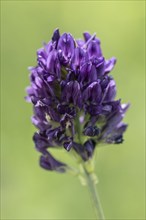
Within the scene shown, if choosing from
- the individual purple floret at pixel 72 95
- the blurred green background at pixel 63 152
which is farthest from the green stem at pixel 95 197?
the blurred green background at pixel 63 152

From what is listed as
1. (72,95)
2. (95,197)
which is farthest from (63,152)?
(72,95)

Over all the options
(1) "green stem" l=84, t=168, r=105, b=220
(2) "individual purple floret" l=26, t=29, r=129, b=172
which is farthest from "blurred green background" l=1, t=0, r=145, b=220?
(2) "individual purple floret" l=26, t=29, r=129, b=172

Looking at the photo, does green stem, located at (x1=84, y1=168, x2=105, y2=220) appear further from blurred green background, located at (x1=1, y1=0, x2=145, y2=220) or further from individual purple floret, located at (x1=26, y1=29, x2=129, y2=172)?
blurred green background, located at (x1=1, y1=0, x2=145, y2=220)

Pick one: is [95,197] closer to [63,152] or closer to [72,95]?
[72,95]

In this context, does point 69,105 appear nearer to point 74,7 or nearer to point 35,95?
point 35,95

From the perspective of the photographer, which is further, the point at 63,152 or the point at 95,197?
the point at 63,152
